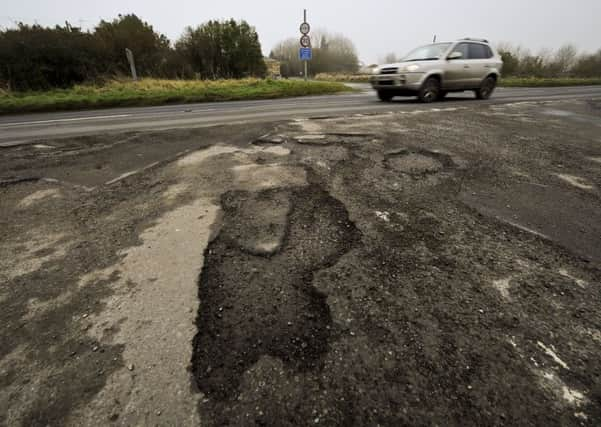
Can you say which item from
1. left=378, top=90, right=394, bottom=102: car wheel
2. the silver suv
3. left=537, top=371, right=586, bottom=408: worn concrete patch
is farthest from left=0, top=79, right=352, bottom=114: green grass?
left=537, top=371, right=586, bottom=408: worn concrete patch

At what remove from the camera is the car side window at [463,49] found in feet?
26.8

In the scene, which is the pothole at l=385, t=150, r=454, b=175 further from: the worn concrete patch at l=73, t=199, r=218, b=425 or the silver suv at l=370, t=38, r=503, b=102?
the silver suv at l=370, t=38, r=503, b=102

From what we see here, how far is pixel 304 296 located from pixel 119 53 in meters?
20.5

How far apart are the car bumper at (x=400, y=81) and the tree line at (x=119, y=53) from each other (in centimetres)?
1385

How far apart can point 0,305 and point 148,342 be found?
3.15 ft

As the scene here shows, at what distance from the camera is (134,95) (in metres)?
11.6

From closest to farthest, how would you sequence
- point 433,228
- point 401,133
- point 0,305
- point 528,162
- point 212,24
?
point 0,305 → point 433,228 → point 528,162 → point 401,133 → point 212,24

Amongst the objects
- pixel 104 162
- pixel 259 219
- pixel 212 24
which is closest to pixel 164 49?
pixel 212 24

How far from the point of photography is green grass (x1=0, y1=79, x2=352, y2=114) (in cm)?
1017

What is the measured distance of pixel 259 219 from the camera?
2.34 meters

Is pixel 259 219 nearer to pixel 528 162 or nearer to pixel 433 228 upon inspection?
pixel 433 228

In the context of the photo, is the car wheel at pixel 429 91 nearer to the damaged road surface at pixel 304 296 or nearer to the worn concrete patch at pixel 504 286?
the damaged road surface at pixel 304 296

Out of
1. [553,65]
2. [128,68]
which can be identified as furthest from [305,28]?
[553,65]

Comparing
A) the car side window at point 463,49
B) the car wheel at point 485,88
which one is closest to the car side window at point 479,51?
the car side window at point 463,49
